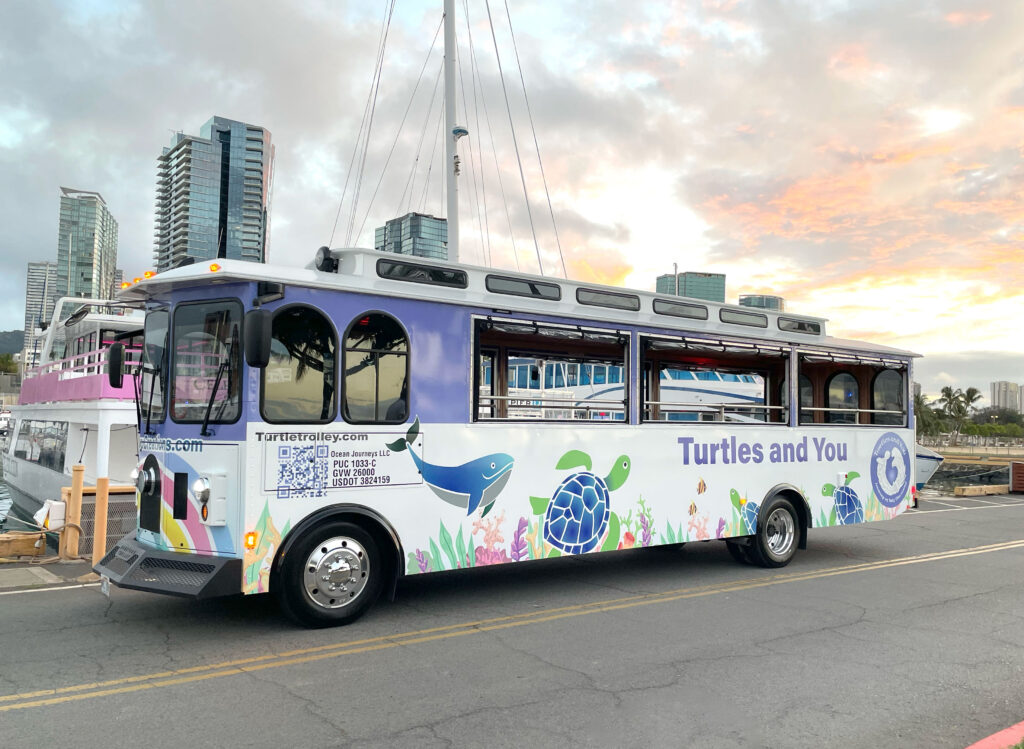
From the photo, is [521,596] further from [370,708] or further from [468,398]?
[370,708]

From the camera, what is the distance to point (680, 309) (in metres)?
9.36

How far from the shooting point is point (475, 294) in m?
7.63

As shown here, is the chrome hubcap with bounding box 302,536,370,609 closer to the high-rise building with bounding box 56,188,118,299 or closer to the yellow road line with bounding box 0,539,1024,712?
the yellow road line with bounding box 0,539,1024,712

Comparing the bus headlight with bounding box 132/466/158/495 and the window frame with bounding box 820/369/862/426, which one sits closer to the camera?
the bus headlight with bounding box 132/466/158/495

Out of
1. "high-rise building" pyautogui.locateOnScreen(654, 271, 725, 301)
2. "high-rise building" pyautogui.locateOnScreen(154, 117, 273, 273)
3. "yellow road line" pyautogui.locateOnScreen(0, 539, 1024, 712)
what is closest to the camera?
"yellow road line" pyautogui.locateOnScreen(0, 539, 1024, 712)

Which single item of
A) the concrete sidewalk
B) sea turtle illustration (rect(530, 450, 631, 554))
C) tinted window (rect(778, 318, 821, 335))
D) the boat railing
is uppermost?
tinted window (rect(778, 318, 821, 335))

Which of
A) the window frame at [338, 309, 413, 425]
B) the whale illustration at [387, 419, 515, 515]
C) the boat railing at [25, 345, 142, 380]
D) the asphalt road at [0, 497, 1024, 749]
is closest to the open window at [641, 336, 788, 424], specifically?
the asphalt road at [0, 497, 1024, 749]

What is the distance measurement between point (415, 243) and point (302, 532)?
29.9 ft

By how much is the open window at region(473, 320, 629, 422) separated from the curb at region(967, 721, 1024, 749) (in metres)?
4.73

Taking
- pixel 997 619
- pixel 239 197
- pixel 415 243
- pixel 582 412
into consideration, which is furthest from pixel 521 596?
pixel 239 197

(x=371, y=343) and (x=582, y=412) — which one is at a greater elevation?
(x=371, y=343)

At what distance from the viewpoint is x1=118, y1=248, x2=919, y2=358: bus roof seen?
652 centimetres

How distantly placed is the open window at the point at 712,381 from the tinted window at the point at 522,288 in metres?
1.40

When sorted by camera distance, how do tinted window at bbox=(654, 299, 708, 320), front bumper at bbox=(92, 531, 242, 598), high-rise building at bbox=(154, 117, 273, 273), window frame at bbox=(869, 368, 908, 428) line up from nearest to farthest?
front bumper at bbox=(92, 531, 242, 598), tinted window at bbox=(654, 299, 708, 320), window frame at bbox=(869, 368, 908, 428), high-rise building at bbox=(154, 117, 273, 273)
